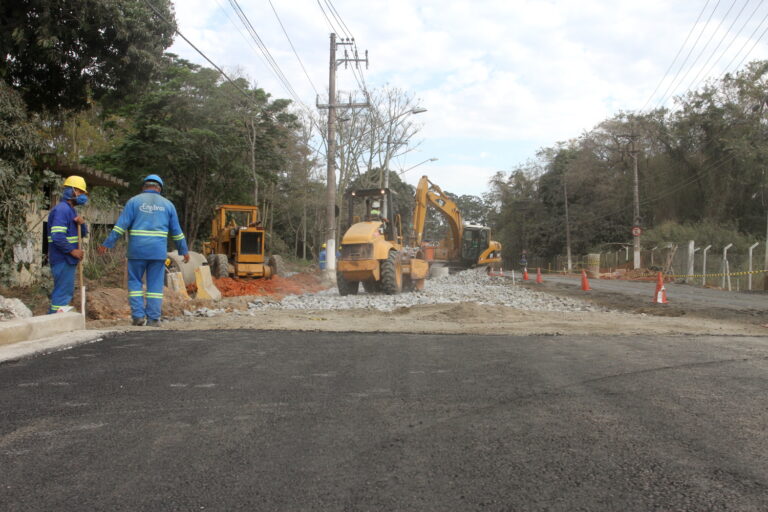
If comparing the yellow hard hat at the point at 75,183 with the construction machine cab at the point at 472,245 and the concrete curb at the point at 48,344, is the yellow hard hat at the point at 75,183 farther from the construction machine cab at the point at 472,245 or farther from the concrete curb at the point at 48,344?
the construction machine cab at the point at 472,245

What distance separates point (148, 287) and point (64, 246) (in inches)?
41.3

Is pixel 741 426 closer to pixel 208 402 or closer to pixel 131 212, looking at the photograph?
pixel 208 402

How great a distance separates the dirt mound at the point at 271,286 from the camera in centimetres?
1557

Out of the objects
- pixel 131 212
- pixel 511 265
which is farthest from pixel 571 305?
pixel 511 265

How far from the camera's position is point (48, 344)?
499 cm

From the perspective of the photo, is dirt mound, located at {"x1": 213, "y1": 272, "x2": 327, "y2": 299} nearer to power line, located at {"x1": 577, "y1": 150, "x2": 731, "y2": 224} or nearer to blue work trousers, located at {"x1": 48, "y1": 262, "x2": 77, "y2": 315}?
blue work trousers, located at {"x1": 48, "y1": 262, "x2": 77, "y2": 315}

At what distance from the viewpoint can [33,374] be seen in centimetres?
406

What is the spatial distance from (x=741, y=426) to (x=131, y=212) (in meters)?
6.30

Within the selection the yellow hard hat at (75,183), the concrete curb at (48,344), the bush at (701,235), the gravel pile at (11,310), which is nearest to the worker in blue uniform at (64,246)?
the yellow hard hat at (75,183)

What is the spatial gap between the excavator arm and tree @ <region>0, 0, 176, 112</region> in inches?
360

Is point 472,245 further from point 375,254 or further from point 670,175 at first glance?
point 670,175

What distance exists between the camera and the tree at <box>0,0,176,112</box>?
11.2m

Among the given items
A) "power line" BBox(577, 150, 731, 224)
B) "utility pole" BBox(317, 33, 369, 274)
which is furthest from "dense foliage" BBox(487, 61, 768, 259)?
"utility pole" BBox(317, 33, 369, 274)

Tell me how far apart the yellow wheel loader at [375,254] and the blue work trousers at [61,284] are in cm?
805
